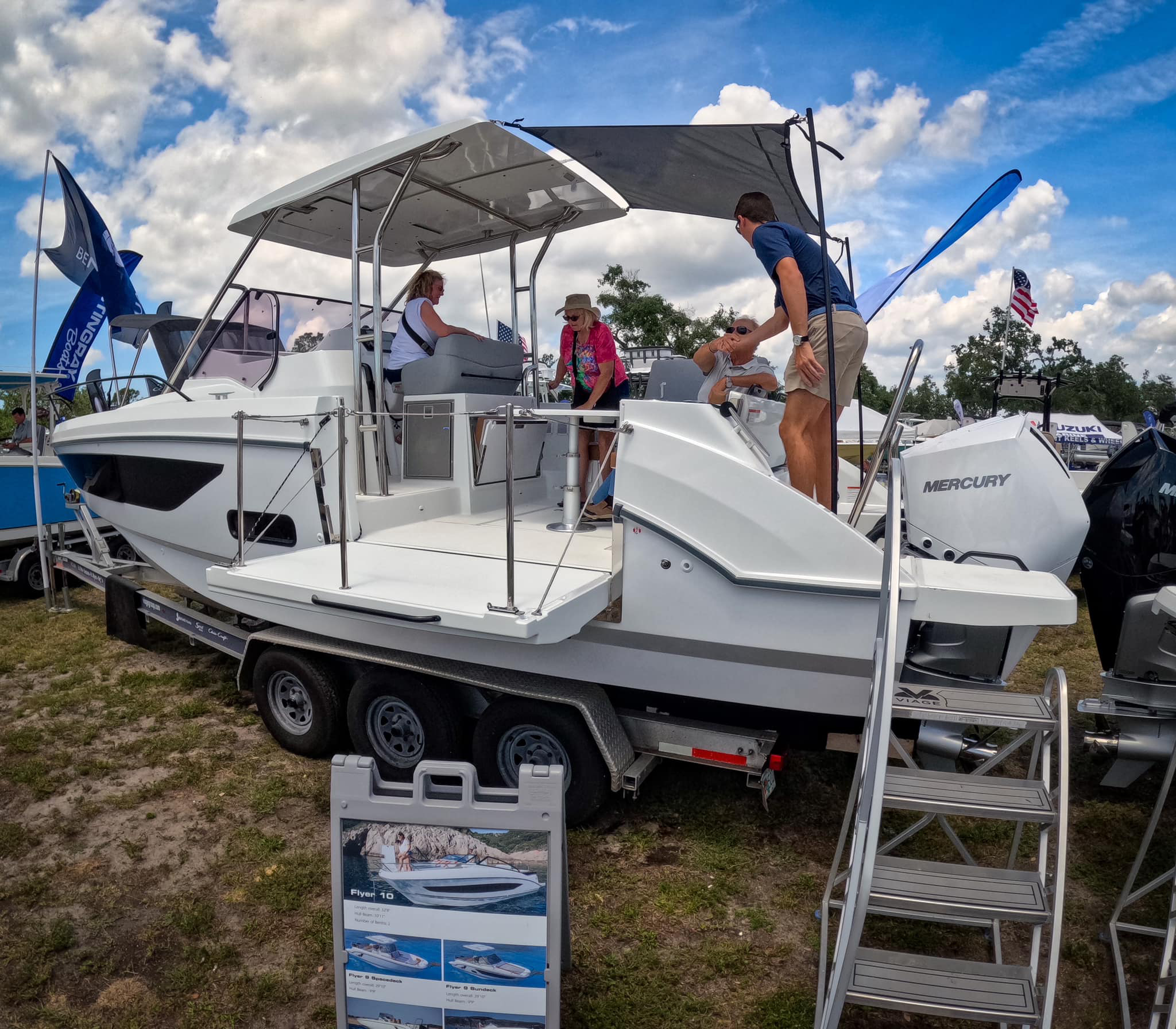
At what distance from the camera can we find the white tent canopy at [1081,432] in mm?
24188

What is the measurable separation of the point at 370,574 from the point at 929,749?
248 centimetres

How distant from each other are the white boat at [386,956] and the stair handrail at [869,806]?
1.09 m

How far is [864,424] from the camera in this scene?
13.8 m

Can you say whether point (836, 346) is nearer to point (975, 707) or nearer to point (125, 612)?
point (975, 707)

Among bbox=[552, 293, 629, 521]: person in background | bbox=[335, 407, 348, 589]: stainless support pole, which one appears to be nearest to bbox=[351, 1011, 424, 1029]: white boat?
bbox=[335, 407, 348, 589]: stainless support pole

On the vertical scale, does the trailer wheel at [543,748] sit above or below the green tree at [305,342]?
below

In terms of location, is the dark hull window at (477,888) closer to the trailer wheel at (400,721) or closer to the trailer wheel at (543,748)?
the trailer wheel at (543,748)

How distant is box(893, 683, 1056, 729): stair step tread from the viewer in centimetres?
241

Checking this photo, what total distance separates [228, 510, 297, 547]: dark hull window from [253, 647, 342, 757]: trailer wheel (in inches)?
23.7

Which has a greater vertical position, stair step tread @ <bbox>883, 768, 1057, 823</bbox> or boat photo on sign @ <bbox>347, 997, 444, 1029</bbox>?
stair step tread @ <bbox>883, 768, 1057, 823</bbox>

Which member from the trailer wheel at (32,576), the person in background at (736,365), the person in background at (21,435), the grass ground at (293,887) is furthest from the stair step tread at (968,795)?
the person in background at (21,435)

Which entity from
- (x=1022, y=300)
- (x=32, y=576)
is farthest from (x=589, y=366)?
(x=1022, y=300)

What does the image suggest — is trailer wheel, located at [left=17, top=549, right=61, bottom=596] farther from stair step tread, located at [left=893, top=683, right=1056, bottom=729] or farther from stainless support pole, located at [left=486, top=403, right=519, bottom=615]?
stair step tread, located at [left=893, top=683, right=1056, bottom=729]

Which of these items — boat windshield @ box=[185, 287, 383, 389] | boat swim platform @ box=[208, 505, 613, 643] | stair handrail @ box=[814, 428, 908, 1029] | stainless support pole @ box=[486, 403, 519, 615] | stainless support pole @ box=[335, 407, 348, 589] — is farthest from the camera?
boat windshield @ box=[185, 287, 383, 389]
